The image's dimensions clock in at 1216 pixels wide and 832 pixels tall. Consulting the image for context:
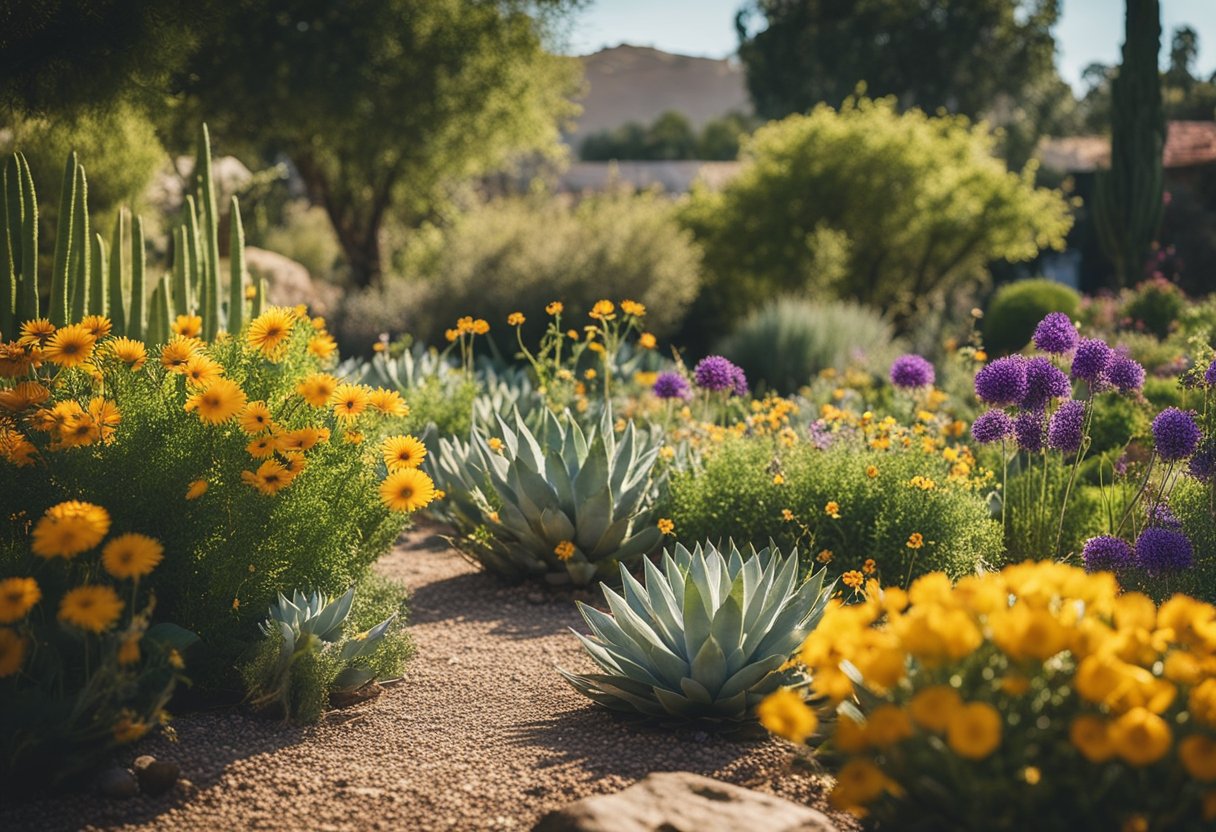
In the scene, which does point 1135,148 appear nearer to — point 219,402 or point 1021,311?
point 1021,311

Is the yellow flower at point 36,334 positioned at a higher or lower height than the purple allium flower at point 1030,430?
higher

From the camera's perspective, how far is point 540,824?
8.64 ft

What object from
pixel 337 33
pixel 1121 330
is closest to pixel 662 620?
pixel 1121 330

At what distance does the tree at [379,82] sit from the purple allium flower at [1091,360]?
1289 cm

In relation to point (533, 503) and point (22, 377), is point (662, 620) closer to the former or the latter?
point (533, 503)

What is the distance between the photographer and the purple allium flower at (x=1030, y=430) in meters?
4.31

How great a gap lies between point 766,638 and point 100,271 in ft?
12.7

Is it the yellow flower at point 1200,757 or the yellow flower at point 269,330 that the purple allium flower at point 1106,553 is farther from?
the yellow flower at point 269,330

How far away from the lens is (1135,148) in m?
16.1

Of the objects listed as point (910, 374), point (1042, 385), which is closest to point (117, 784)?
point (1042, 385)

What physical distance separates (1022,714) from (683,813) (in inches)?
33.6

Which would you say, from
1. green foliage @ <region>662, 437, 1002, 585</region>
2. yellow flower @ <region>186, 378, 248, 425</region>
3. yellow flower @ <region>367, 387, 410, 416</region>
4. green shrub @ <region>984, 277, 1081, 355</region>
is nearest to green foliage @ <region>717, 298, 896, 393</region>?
green shrub @ <region>984, 277, 1081, 355</region>

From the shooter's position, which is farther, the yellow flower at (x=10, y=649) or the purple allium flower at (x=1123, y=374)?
the purple allium flower at (x=1123, y=374)

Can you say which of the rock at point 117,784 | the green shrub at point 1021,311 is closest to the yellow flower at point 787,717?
the rock at point 117,784
